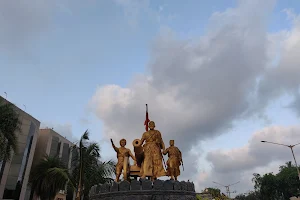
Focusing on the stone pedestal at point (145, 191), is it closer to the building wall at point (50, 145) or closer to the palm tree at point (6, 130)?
the palm tree at point (6, 130)

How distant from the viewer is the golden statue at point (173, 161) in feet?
30.6

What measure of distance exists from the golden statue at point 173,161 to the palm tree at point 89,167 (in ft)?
23.3

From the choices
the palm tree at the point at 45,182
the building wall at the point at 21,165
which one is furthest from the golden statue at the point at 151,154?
the building wall at the point at 21,165

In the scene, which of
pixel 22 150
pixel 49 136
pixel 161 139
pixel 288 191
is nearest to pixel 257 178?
pixel 288 191

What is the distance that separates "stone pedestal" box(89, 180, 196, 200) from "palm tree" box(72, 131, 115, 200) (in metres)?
7.20

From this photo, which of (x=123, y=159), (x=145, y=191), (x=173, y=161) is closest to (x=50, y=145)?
(x=123, y=159)

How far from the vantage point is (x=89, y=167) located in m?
15.5

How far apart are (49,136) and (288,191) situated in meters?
43.6

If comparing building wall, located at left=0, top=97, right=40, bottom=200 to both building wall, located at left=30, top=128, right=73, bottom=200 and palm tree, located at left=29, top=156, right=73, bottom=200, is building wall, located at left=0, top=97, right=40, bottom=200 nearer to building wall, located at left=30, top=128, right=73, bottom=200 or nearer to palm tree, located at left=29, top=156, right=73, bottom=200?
building wall, located at left=30, top=128, right=73, bottom=200

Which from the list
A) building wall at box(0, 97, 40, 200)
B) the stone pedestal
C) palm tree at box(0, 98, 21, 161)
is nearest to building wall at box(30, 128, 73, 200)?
building wall at box(0, 97, 40, 200)

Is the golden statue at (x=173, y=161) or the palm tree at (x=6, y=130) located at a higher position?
the palm tree at (x=6, y=130)

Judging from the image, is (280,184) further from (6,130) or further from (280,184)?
(6,130)

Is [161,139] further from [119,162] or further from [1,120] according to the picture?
[1,120]

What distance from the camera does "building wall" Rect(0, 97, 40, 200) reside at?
28002 millimetres
